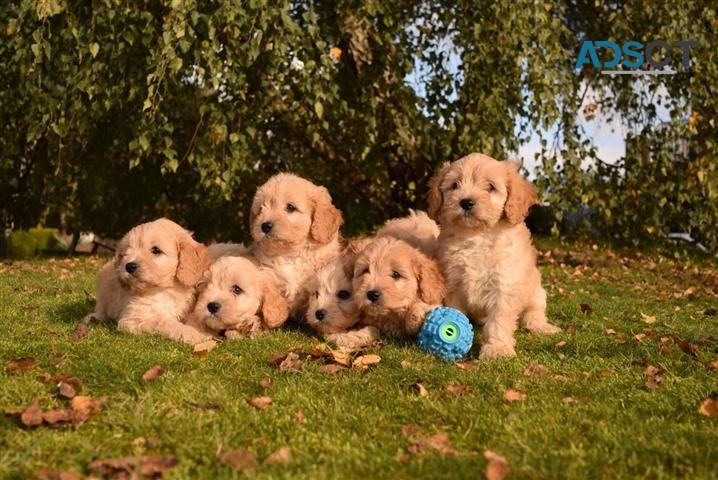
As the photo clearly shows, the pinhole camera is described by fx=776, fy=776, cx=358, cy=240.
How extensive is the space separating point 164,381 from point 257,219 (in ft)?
6.96

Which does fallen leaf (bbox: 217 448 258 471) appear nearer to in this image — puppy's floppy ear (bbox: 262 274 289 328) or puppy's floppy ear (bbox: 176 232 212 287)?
puppy's floppy ear (bbox: 262 274 289 328)

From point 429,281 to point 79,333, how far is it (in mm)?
2580

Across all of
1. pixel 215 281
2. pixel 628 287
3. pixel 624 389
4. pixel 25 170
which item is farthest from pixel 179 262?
pixel 25 170

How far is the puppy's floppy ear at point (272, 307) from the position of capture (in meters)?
5.84

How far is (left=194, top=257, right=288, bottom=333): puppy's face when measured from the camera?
18.7ft

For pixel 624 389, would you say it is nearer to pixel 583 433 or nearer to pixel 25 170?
pixel 583 433

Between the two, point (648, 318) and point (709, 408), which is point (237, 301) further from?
point (648, 318)

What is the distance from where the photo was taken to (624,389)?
4430 mm

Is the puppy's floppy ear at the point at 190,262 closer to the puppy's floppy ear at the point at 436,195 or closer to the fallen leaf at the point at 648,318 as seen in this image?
the puppy's floppy ear at the point at 436,195

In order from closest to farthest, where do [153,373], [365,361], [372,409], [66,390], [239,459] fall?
[239,459], [372,409], [66,390], [153,373], [365,361]

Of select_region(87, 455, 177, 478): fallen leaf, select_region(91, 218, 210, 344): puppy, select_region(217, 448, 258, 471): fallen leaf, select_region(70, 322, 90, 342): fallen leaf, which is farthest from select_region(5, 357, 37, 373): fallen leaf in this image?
select_region(217, 448, 258, 471): fallen leaf

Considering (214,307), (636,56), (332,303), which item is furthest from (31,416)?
(636,56)

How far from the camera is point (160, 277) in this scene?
5.77m

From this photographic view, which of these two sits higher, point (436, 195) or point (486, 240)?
point (436, 195)
